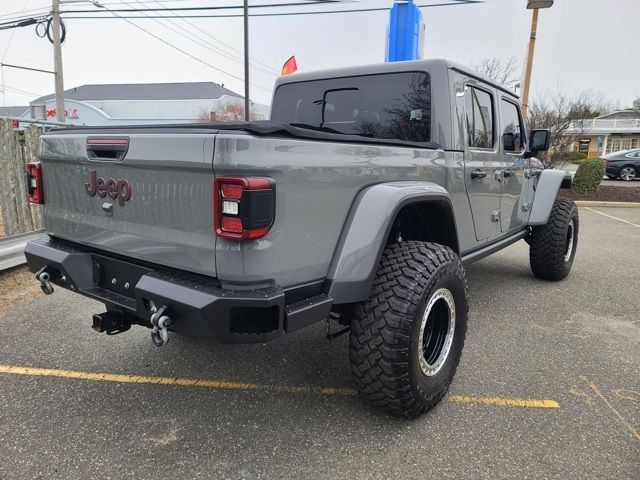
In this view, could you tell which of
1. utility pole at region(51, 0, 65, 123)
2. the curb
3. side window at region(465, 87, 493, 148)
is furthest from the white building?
side window at region(465, 87, 493, 148)

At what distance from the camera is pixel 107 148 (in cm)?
231

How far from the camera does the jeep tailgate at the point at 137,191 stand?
1.98 m

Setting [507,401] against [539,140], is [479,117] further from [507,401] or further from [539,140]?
[507,401]

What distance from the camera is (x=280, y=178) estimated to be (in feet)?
6.40

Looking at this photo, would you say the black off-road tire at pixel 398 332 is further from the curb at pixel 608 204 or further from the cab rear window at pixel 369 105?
the curb at pixel 608 204

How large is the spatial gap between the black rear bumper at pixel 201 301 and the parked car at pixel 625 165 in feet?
72.4

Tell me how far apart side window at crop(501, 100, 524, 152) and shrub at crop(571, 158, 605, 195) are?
10442 millimetres

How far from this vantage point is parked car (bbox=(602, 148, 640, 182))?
20062 millimetres

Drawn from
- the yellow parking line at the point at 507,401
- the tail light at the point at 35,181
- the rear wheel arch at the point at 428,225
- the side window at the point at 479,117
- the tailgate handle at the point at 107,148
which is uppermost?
the side window at the point at 479,117

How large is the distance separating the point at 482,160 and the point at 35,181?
309 centimetres

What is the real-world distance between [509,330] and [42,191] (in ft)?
11.7

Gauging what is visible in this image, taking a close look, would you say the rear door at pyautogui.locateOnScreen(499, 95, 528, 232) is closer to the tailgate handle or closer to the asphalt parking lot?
the asphalt parking lot

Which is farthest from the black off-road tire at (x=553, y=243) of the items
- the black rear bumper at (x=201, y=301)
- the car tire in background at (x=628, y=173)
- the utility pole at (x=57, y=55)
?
the utility pole at (x=57, y=55)

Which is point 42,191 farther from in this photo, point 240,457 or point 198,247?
point 240,457
